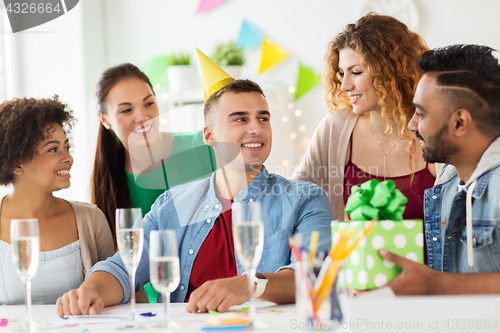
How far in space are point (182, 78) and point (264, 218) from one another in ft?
7.03

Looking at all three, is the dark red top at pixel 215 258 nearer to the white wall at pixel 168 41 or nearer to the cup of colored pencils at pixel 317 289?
the cup of colored pencils at pixel 317 289

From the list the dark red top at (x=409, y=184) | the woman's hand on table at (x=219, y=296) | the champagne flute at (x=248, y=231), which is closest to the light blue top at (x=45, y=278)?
the woman's hand on table at (x=219, y=296)

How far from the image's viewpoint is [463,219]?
4.37ft

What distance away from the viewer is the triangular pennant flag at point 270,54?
3.44m

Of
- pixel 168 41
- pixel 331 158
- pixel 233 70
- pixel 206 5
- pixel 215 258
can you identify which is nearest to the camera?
pixel 215 258

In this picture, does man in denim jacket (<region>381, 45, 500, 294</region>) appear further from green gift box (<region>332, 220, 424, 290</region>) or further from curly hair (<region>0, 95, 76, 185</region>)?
curly hair (<region>0, 95, 76, 185</region>)

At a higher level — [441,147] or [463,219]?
[441,147]

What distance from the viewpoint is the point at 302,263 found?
0.82 metres

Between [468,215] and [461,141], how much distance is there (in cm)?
19

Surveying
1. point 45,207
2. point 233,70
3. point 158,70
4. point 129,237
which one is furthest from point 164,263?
point 158,70

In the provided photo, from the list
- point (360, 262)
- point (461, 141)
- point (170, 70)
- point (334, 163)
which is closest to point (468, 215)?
point (461, 141)

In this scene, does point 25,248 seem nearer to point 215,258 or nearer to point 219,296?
point 219,296

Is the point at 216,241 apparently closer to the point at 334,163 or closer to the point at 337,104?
the point at 334,163

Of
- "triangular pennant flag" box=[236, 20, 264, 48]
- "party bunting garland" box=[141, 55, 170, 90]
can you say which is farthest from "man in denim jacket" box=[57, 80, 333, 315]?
"party bunting garland" box=[141, 55, 170, 90]
